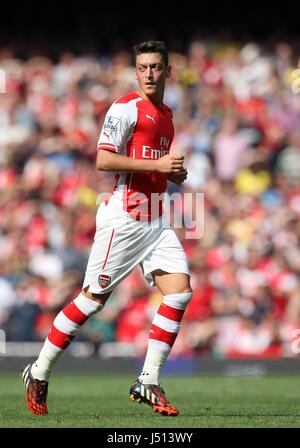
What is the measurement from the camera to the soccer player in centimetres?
765

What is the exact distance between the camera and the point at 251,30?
19016mm

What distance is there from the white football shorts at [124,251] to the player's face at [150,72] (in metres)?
0.88

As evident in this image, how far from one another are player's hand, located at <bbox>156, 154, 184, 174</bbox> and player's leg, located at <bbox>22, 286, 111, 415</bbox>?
100cm

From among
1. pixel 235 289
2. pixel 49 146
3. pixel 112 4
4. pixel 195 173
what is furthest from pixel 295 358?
pixel 112 4

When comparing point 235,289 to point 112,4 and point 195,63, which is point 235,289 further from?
point 112,4

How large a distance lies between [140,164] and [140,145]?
0.93ft

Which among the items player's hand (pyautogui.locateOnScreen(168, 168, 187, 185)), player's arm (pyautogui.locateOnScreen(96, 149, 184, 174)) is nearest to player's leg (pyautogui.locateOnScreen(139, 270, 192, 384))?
player's hand (pyautogui.locateOnScreen(168, 168, 187, 185))

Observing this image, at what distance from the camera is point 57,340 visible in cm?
777

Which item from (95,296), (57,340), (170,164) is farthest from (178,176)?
(57,340)

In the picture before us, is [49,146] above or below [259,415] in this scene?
above

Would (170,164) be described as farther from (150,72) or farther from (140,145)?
(150,72)

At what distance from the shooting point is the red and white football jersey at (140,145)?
25.0 ft

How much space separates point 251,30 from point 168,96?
2.26 metres

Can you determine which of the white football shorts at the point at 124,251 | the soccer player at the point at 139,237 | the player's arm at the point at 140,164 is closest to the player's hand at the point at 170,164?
the player's arm at the point at 140,164
